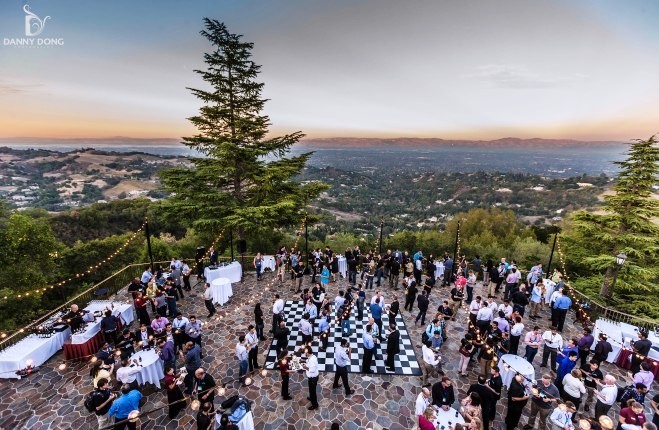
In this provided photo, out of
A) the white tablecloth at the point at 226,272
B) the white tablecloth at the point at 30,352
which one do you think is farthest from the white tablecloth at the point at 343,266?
the white tablecloth at the point at 30,352

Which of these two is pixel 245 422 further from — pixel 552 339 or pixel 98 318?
pixel 552 339

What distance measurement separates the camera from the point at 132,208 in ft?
143

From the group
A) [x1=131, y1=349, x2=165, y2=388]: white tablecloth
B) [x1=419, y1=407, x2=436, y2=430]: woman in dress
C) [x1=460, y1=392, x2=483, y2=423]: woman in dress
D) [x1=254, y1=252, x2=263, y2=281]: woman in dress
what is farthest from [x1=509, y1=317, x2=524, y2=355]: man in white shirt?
[x1=254, y1=252, x2=263, y2=281]: woman in dress

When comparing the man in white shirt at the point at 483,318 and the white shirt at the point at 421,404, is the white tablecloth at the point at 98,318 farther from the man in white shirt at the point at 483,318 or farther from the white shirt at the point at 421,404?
the man in white shirt at the point at 483,318

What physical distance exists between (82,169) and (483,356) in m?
104

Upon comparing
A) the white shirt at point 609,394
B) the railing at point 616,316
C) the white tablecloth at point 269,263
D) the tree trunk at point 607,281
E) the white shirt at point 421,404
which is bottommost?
the tree trunk at point 607,281

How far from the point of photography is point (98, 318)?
9.52 meters

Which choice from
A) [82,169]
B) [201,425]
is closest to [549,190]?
[201,425]

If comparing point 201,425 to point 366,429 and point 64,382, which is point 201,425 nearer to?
point 366,429

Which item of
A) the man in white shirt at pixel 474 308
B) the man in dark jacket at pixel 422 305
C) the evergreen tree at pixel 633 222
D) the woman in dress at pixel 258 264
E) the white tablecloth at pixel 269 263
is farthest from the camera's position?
the white tablecloth at pixel 269 263

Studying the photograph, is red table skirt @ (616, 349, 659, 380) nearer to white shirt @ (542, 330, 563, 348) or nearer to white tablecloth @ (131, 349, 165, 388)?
white shirt @ (542, 330, 563, 348)

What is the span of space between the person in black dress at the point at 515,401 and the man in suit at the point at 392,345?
9.38 feet

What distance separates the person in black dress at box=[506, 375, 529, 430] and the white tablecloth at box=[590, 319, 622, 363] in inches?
214

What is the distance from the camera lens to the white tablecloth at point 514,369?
7.07m
